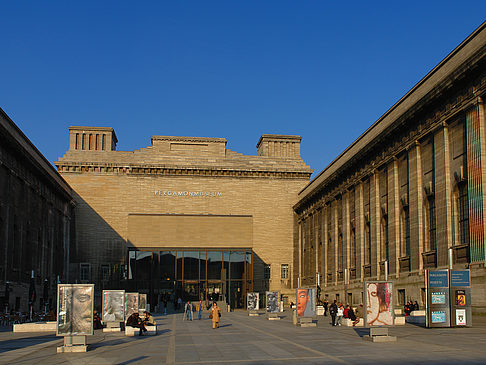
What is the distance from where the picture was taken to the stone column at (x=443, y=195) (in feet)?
117

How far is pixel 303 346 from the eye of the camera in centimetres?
2245

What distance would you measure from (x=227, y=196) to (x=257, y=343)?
58.4m

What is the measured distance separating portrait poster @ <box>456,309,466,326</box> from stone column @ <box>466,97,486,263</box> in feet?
11.7

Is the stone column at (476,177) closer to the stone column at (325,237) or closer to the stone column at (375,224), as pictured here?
the stone column at (375,224)

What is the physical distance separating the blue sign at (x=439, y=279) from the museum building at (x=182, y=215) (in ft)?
155

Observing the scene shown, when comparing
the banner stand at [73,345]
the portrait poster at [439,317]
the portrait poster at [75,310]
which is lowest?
the banner stand at [73,345]

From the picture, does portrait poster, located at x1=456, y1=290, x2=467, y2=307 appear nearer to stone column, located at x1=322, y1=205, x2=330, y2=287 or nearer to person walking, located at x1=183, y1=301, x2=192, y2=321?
person walking, located at x1=183, y1=301, x2=192, y2=321

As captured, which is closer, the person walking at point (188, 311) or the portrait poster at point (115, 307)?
the portrait poster at point (115, 307)

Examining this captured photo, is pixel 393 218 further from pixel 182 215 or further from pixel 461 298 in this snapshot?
pixel 182 215

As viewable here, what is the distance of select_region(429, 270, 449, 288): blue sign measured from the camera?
28.7m

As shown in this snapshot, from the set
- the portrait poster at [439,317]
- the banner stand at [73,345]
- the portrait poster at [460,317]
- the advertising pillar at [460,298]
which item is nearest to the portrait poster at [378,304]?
the portrait poster at [439,317]

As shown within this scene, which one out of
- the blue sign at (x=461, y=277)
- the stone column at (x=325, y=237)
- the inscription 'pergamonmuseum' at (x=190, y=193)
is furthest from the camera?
the inscription 'pergamonmuseum' at (x=190, y=193)

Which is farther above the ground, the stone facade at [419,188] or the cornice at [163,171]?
the cornice at [163,171]

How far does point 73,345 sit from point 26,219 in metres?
35.1
